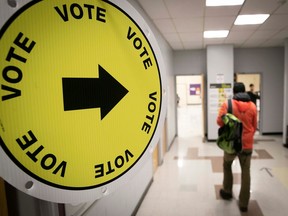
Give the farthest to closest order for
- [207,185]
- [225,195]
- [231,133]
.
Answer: [207,185] < [225,195] < [231,133]

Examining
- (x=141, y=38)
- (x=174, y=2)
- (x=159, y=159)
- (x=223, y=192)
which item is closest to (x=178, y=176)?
(x=159, y=159)

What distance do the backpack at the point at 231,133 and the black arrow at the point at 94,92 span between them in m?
2.60

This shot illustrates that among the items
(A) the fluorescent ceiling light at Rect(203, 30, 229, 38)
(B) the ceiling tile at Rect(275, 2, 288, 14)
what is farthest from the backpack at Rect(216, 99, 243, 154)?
(A) the fluorescent ceiling light at Rect(203, 30, 229, 38)

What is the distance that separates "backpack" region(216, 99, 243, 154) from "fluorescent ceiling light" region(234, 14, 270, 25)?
79.8 inches

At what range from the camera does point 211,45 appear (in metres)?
6.80

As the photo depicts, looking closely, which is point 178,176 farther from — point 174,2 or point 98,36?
point 98,36

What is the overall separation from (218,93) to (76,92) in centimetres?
691

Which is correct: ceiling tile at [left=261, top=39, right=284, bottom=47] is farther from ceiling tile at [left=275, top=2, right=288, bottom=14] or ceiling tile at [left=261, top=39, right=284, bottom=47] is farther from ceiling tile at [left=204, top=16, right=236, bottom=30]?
ceiling tile at [left=275, top=2, right=288, bottom=14]

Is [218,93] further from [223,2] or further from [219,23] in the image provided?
[223,2]

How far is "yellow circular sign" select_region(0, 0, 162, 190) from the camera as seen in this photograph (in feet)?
1.17

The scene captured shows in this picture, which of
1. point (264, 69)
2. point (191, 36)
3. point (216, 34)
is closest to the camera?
point (216, 34)

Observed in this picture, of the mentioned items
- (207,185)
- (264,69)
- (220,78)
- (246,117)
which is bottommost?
(207,185)

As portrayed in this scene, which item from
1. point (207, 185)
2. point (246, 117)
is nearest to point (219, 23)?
point (246, 117)

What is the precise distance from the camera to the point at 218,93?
6930 millimetres
